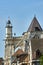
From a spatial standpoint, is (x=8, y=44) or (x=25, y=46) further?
(x=8, y=44)

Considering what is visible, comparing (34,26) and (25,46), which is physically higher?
(34,26)

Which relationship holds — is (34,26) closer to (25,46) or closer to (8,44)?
(25,46)

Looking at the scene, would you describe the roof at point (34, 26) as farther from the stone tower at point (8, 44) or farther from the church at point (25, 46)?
the stone tower at point (8, 44)

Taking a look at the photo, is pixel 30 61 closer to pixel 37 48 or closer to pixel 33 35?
pixel 37 48

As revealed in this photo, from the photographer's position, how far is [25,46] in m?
121

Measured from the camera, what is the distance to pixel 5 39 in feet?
461

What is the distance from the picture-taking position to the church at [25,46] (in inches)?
3746

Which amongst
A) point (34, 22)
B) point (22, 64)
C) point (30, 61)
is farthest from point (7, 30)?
point (30, 61)

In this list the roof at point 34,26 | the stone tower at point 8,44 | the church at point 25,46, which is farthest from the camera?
the stone tower at point 8,44

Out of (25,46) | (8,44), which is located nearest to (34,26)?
(25,46)

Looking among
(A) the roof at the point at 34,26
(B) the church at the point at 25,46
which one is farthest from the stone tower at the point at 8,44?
(A) the roof at the point at 34,26

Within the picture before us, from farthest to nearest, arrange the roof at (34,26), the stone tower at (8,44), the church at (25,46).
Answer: the stone tower at (8,44) < the roof at (34,26) < the church at (25,46)

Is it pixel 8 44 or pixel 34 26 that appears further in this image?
pixel 8 44

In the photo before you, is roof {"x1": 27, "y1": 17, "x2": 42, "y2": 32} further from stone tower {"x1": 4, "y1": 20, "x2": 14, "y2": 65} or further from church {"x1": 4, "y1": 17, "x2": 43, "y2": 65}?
stone tower {"x1": 4, "y1": 20, "x2": 14, "y2": 65}
